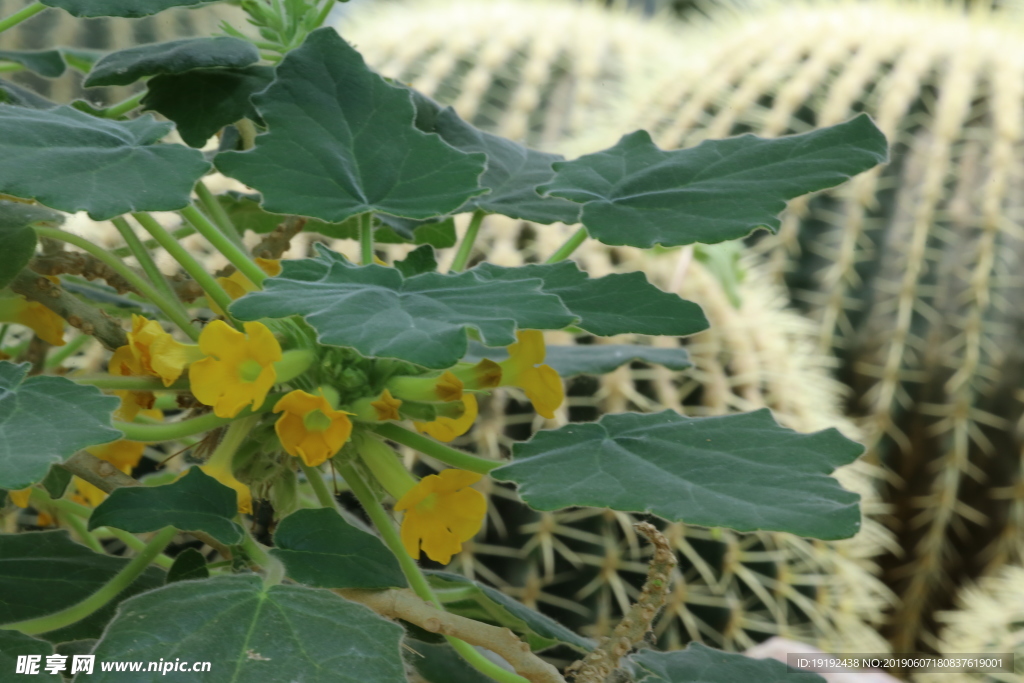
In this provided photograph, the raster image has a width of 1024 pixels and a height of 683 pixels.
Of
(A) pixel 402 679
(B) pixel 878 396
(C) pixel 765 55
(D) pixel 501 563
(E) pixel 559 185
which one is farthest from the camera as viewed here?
(C) pixel 765 55

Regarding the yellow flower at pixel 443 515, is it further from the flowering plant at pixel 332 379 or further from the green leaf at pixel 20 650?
the green leaf at pixel 20 650

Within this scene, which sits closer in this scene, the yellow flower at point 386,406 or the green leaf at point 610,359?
the yellow flower at point 386,406

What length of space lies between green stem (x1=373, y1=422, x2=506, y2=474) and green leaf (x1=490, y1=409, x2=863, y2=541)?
22mm

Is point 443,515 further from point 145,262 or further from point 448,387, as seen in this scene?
point 145,262

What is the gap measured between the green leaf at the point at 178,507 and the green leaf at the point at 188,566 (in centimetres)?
4

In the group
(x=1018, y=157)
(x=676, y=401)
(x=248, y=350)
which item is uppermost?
(x=248, y=350)

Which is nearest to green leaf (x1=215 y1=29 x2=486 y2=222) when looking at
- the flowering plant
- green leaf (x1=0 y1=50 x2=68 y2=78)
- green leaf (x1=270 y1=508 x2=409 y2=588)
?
the flowering plant

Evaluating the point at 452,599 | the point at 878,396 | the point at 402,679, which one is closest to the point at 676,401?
the point at 878,396

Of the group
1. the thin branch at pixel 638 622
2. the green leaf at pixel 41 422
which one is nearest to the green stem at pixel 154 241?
the green leaf at pixel 41 422

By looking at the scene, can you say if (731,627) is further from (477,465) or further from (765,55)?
(765,55)

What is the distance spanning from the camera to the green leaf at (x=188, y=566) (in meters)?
0.34

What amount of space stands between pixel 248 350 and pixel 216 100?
128 millimetres

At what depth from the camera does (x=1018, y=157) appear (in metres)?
1.24

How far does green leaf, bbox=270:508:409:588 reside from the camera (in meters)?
0.31
